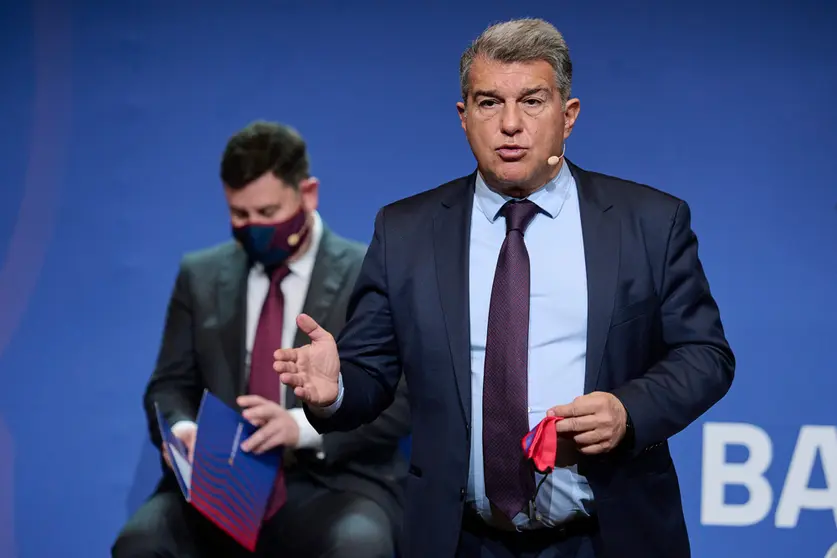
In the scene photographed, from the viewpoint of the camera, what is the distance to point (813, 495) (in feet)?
10.0

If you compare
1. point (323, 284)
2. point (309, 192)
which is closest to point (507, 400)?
point (323, 284)

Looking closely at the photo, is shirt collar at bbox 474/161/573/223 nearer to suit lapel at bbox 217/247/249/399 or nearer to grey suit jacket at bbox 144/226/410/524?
grey suit jacket at bbox 144/226/410/524

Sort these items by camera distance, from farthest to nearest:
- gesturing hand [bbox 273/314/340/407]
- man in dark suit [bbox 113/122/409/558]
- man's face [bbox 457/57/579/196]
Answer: man in dark suit [bbox 113/122/409/558] → man's face [bbox 457/57/579/196] → gesturing hand [bbox 273/314/340/407]

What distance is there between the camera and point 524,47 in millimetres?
1953

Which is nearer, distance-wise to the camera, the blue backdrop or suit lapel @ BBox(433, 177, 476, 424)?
suit lapel @ BBox(433, 177, 476, 424)

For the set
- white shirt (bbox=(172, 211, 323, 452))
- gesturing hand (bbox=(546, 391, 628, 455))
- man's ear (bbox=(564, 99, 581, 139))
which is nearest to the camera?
gesturing hand (bbox=(546, 391, 628, 455))

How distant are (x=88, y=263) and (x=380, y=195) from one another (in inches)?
35.5

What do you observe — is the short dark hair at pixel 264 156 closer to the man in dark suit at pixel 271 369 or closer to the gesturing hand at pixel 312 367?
the man in dark suit at pixel 271 369

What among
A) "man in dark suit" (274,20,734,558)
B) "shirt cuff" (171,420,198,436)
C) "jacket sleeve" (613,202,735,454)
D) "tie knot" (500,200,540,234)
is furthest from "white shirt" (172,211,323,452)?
"jacket sleeve" (613,202,735,454)

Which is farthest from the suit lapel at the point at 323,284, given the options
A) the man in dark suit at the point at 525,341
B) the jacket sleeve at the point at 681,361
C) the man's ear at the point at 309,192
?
the jacket sleeve at the point at 681,361


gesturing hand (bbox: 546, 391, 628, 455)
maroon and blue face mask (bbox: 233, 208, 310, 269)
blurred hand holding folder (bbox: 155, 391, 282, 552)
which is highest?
maroon and blue face mask (bbox: 233, 208, 310, 269)

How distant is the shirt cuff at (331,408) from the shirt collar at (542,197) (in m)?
0.42

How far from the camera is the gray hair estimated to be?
1.96 meters

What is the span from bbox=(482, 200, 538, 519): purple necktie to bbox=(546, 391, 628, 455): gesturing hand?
164mm
